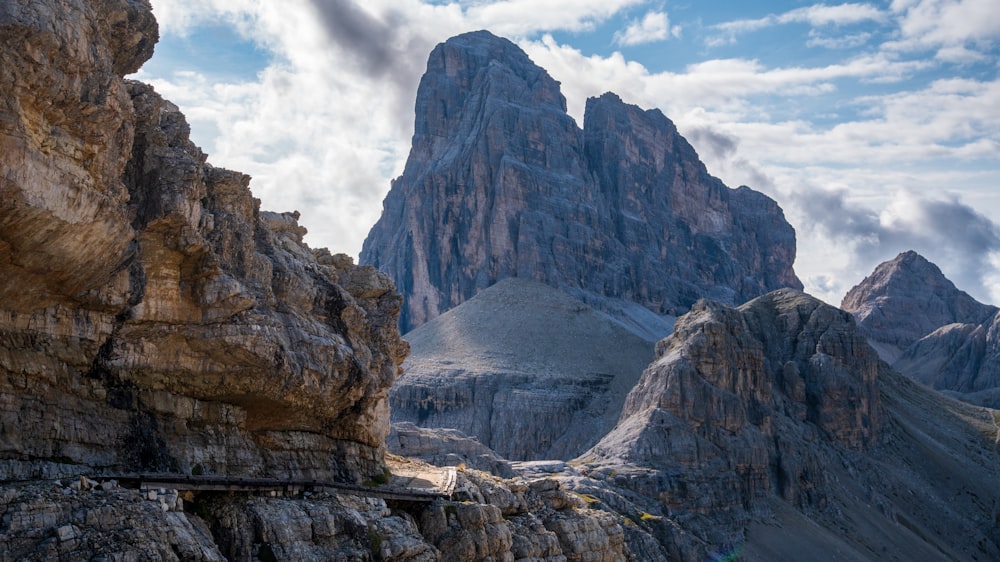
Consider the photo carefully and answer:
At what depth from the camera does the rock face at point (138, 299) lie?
3872 centimetres

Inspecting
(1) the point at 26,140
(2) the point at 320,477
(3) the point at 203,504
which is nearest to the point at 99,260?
(1) the point at 26,140

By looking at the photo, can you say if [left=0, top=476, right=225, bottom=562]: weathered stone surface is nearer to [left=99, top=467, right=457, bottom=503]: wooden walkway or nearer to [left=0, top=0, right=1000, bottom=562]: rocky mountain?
[left=0, top=0, right=1000, bottom=562]: rocky mountain

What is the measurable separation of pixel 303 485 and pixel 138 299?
8646mm

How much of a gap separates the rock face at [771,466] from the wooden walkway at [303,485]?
67166 millimetres

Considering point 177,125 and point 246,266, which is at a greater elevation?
point 177,125

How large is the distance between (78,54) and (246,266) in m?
11.5

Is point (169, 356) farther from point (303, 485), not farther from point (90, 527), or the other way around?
point (90, 527)

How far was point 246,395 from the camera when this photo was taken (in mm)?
48594

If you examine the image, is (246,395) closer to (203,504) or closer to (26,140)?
(203,504)

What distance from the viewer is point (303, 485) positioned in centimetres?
4712

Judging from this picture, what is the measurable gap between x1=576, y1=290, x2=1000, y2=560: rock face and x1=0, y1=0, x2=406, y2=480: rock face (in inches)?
2994

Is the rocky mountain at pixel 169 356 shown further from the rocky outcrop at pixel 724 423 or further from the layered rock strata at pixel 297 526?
the rocky outcrop at pixel 724 423

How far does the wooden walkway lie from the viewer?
39.9 meters

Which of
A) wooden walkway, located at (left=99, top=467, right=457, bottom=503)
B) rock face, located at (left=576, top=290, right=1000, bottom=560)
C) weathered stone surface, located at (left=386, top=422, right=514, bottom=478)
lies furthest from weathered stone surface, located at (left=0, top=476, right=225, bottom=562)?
rock face, located at (left=576, top=290, right=1000, bottom=560)
